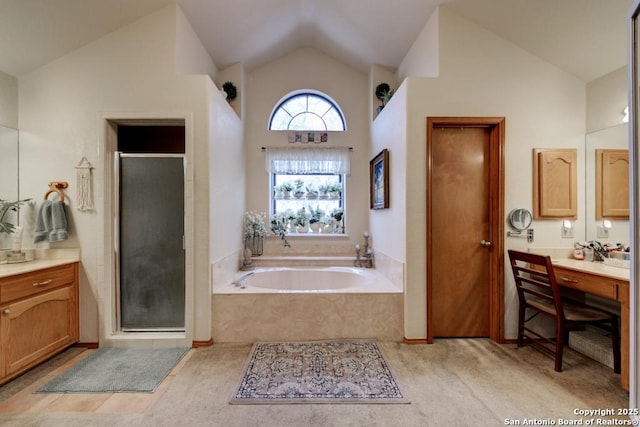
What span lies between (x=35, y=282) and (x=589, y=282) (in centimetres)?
410

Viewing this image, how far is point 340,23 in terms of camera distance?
323 cm

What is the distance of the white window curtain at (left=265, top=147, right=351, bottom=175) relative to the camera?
12.9 ft

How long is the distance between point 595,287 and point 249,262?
3.26 meters

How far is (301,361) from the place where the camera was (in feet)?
7.47

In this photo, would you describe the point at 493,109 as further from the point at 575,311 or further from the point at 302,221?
the point at 302,221

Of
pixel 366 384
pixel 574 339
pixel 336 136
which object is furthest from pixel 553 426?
pixel 336 136

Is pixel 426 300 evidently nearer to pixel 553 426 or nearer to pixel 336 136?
pixel 553 426

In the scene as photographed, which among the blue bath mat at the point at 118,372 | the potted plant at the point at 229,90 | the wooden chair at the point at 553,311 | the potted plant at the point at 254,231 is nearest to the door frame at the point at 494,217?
the wooden chair at the point at 553,311

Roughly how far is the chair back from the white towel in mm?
3827

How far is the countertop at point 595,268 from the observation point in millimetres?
1977

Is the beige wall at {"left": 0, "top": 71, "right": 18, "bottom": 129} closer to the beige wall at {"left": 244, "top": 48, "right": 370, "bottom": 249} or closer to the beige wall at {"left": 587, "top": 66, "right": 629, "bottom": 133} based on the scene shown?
the beige wall at {"left": 244, "top": 48, "right": 370, "bottom": 249}

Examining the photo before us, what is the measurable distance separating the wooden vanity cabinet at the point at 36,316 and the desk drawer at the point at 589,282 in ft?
13.3

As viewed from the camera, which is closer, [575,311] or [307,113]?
[575,311]

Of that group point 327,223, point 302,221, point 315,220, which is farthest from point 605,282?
point 302,221
